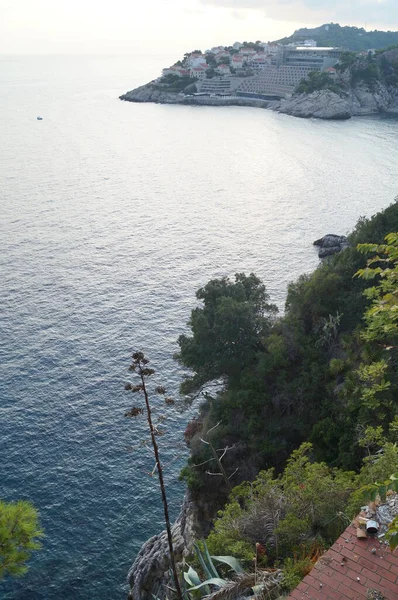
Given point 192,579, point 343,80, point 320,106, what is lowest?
A: point 192,579

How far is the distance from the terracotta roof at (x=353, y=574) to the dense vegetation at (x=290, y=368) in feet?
45.3

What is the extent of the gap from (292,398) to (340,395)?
316 centimetres

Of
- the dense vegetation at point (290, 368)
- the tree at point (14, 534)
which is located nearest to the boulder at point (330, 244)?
the dense vegetation at point (290, 368)

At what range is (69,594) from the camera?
32000 millimetres

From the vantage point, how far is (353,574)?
1478 centimetres

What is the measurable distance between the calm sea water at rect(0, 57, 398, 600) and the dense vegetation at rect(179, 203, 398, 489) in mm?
7831

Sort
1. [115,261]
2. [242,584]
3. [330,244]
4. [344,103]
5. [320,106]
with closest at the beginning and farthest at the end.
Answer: [242,584] → [115,261] → [330,244] → [344,103] → [320,106]

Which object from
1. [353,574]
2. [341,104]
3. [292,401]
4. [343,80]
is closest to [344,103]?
[341,104]

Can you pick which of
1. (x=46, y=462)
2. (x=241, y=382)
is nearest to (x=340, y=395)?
(x=241, y=382)

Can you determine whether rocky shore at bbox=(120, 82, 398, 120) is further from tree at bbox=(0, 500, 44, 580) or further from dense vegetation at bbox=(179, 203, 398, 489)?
tree at bbox=(0, 500, 44, 580)

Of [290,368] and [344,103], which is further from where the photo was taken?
[344,103]

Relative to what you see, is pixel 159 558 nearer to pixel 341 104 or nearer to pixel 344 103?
pixel 341 104

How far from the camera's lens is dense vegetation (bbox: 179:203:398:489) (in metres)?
31.5

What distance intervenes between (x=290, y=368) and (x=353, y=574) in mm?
22052
